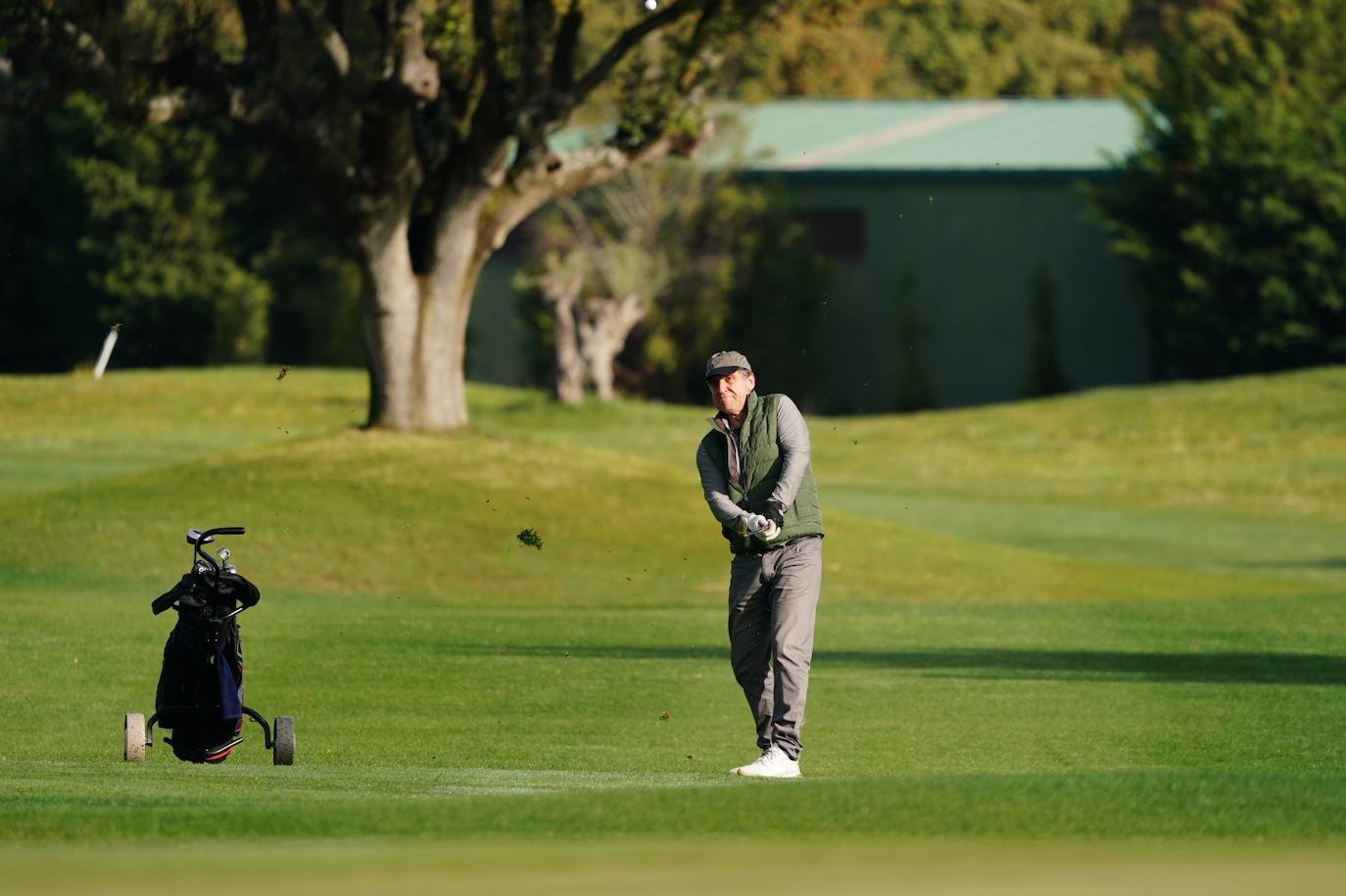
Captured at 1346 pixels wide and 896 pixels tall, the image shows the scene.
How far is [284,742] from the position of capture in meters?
12.0

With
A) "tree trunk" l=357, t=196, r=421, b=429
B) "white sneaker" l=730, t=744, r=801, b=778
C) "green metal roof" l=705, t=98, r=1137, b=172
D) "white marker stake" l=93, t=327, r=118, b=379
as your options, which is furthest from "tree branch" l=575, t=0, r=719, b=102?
"green metal roof" l=705, t=98, r=1137, b=172

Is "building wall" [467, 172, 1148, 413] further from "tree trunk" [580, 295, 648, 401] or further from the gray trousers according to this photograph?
the gray trousers

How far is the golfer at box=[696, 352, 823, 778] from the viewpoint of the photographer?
37.4ft

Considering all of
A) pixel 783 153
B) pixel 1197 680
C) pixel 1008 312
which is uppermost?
pixel 783 153

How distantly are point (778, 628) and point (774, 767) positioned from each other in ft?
2.07

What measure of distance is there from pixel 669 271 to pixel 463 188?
2375cm

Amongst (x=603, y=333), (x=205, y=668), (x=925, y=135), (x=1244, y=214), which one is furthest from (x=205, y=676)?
(x=925, y=135)

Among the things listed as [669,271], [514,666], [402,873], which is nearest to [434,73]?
[514,666]

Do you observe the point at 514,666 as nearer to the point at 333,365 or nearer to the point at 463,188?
the point at 463,188

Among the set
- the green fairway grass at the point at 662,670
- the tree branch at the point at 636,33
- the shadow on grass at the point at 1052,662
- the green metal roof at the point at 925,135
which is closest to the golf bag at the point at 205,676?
the green fairway grass at the point at 662,670

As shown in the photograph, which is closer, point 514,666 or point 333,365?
point 514,666

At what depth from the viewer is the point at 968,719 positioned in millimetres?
14695

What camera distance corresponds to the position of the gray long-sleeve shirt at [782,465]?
11.3 meters

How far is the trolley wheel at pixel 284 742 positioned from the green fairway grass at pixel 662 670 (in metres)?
0.16
